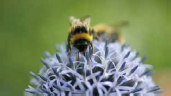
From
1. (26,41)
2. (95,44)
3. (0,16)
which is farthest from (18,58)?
(95,44)

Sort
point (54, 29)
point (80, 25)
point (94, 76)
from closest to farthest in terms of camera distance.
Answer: point (94, 76)
point (80, 25)
point (54, 29)

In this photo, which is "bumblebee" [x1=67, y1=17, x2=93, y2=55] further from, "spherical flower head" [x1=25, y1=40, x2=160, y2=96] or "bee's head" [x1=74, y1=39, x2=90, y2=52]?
"spherical flower head" [x1=25, y1=40, x2=160, y2=96]

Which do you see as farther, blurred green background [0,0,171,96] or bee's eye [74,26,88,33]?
blurred green background [0,0,171,96]

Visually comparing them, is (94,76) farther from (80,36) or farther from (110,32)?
(110,32)

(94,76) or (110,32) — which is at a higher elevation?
(110,32)

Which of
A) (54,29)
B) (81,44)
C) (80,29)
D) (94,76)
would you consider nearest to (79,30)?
(80,29)

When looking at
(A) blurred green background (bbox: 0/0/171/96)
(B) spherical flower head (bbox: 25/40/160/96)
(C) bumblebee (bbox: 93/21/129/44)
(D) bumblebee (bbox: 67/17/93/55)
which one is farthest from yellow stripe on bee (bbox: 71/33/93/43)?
(A) blurred green background (bbox: 0/0/171/96)

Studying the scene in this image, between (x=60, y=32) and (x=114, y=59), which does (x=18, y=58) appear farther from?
(x=114, y=59)
